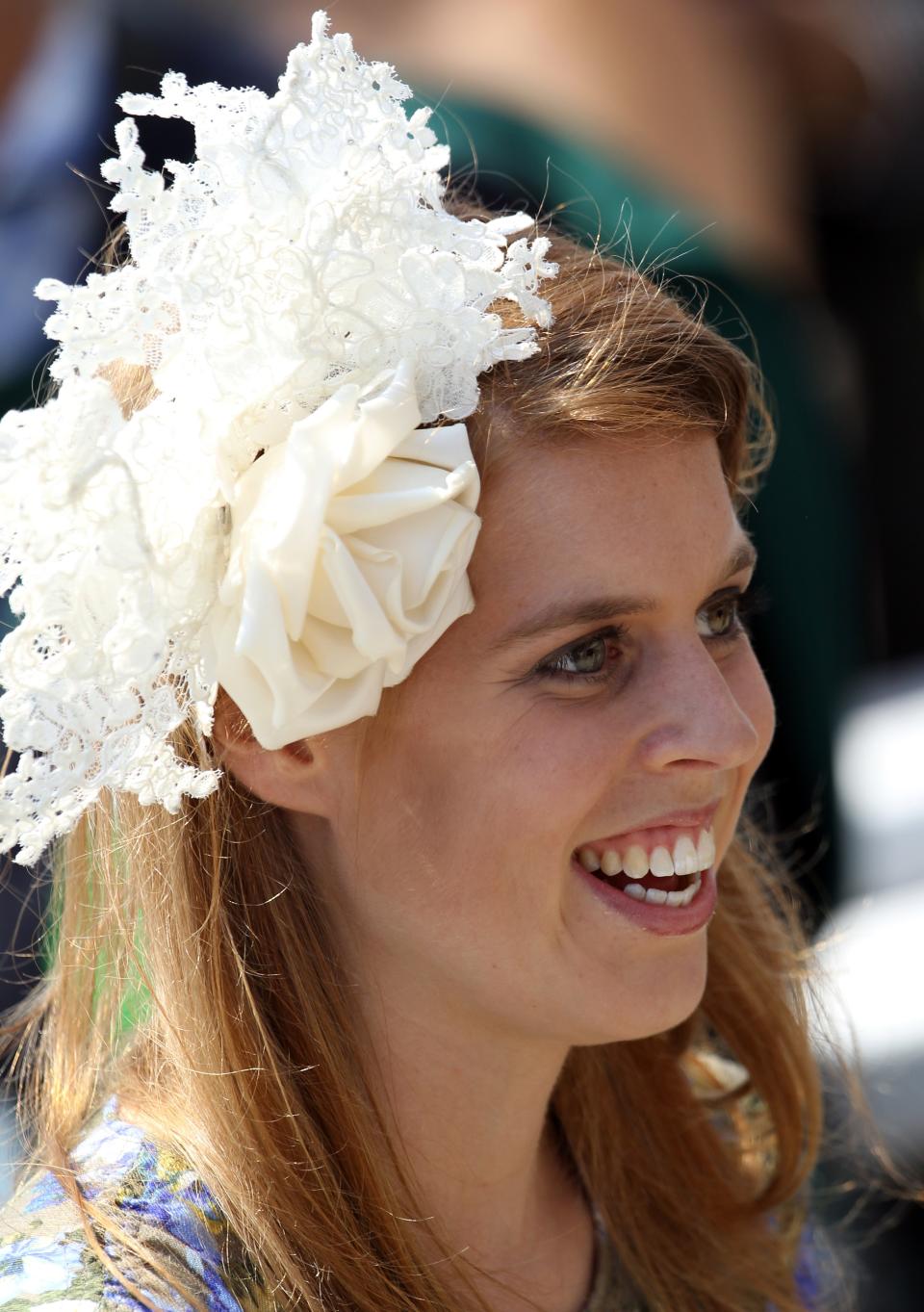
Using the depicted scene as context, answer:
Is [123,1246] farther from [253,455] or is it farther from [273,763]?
[253,455]

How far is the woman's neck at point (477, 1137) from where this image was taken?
6.06 feet

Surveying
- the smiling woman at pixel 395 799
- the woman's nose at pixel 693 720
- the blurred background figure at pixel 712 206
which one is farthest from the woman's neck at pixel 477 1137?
the blurred background figure at pixel 712 206

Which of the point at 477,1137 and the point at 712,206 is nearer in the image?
the point at 477,1137

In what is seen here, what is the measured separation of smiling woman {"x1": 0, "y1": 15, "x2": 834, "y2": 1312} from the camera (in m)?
1.58

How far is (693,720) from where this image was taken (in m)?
1.72

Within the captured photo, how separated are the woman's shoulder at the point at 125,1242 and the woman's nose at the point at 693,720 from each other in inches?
28.2

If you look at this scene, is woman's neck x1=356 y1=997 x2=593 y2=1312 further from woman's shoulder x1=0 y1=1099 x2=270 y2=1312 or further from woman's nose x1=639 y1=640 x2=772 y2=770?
woman's nose x1=639 y1=640 x2=772 y2=770

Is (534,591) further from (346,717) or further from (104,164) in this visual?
(104,164)

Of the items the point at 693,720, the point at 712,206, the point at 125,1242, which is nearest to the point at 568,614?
the point at 693,720

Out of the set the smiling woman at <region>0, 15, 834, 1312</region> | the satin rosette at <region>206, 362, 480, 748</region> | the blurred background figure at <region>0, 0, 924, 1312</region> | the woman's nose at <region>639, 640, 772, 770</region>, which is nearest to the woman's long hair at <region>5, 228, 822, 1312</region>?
the smiling woman at <region>0, 15, 834, 1312</region>

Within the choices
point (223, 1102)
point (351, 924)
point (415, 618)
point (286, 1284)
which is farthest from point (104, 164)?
point (286, 1284)

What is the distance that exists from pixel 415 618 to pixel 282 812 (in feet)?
1.27

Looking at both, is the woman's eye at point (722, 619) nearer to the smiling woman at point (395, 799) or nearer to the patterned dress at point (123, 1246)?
the smiling woman at point (395, 799)

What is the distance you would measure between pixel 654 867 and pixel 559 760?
0.21 meters
